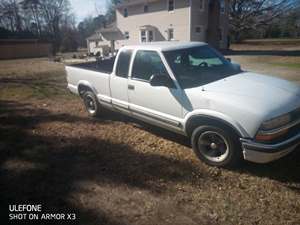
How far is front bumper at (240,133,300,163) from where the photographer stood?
3.35m

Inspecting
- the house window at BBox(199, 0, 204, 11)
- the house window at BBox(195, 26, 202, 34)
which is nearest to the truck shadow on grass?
the house window at BBox(195, 26, 202, 34)

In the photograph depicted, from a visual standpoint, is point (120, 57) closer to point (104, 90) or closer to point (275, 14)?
point (104, 90)

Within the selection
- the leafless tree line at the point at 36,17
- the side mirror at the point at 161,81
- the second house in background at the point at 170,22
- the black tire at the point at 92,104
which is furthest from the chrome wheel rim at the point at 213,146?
the leafless tree line at the point at 36,17

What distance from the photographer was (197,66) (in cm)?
498

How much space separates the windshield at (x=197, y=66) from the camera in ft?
14.3

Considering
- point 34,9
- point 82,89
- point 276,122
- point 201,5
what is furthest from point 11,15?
point 276,122

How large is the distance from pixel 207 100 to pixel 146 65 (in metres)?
1.68

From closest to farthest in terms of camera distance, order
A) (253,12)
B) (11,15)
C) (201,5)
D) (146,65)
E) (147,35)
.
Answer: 1. (146,65)
2. (201,5)
3. (147,35)
4. (253,12)
5. (11,15)

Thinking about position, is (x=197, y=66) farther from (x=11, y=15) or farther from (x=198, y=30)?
(x=11, y=15)

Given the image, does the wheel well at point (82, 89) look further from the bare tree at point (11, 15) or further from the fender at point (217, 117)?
the bare tree at point (11, 15)

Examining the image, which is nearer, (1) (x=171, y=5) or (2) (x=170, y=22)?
(1) (x=171, y=5)

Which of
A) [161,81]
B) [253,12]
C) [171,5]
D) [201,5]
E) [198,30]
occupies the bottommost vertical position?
[161,81]

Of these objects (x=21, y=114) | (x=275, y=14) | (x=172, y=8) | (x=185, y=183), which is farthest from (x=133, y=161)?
Answer: (x=275, y=14)

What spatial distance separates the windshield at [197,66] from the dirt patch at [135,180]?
1396 millimetres
